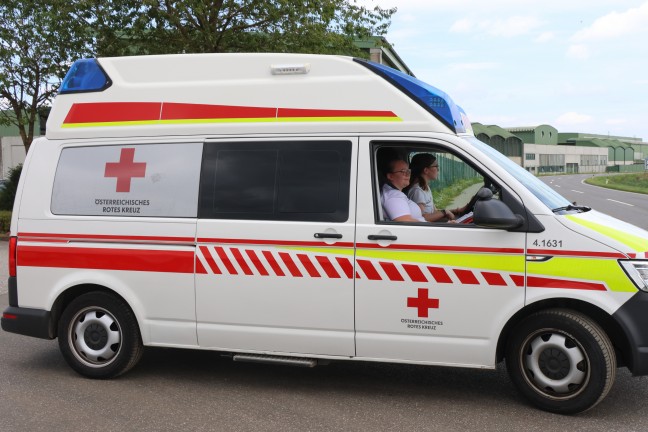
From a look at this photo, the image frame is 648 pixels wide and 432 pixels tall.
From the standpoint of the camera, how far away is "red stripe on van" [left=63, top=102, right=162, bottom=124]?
18.2 ft

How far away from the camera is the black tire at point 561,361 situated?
178 inches

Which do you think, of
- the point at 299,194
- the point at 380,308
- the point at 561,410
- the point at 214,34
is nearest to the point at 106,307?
the point at 299,194

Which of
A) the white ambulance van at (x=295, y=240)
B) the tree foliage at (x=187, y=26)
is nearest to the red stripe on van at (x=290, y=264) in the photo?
the white ambulance van at (x=295, y=240)

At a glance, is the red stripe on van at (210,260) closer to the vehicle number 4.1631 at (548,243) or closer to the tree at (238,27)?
the vehicle number 4.1631 at (548,243)

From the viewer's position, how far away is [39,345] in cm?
688

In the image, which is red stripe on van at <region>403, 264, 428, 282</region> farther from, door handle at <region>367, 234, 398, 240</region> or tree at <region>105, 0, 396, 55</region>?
tree at <region>105, 0, 396, 55</region>

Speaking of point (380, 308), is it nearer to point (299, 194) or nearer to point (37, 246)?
point (299, 194)

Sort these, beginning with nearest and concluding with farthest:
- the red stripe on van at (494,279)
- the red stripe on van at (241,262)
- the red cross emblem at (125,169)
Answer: the red stripe on van at (494,279), the red stripe on van at (241,262), the red cross emblem at (125,169)

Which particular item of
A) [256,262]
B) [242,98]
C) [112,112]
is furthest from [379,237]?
[112,112]

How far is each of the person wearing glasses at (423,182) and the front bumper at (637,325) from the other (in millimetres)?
1696

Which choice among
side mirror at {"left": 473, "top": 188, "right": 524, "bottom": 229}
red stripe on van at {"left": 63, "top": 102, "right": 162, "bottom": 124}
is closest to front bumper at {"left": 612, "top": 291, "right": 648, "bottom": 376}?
side mirror at {"left": 473, "top": 188, "right": 524, "bottom": 229}

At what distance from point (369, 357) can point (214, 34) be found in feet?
46.6

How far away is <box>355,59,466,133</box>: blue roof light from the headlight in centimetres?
147

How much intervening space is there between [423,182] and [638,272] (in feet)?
7.03
